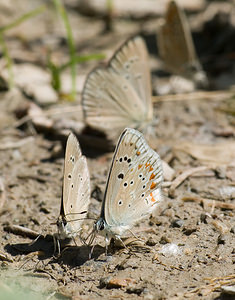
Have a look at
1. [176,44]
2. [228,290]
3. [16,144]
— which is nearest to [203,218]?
[228,290]

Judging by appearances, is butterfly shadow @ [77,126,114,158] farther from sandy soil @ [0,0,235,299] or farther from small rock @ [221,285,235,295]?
small rock @ [221,285,235,295]

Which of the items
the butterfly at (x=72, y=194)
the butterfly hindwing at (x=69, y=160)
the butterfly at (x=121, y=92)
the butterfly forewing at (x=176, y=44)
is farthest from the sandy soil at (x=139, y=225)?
the butterfly forewing at (x=176, y=44)

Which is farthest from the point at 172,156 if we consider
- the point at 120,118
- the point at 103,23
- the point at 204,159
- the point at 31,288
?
the point at 103,23

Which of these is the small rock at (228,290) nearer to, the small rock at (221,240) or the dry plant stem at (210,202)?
the small rock at (221,240)

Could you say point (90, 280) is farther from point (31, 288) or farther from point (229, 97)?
point (229, 97)

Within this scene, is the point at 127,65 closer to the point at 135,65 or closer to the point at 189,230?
the point at 135,65
